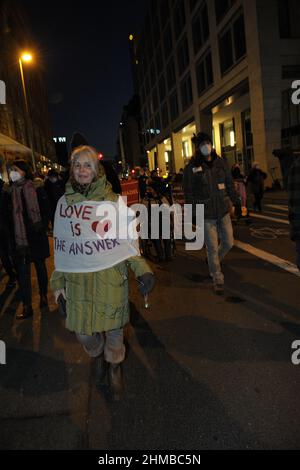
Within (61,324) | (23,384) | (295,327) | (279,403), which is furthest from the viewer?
(61,324)

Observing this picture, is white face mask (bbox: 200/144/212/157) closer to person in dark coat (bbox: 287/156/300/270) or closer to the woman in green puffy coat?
person in dark coat (bbox: 287/156/300/270)

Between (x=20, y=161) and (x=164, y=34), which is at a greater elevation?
(x=164, y=34)

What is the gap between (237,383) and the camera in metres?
3.02

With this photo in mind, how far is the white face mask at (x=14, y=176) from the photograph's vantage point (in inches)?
191

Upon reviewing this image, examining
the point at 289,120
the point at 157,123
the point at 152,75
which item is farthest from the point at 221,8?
the point at 152,75

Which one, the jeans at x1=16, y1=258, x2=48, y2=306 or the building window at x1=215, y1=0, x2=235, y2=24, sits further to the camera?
the building window at x1=215, y1=0, x2=235, y2=24

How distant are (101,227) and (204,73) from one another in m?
30.0

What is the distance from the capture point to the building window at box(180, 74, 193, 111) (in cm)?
3357


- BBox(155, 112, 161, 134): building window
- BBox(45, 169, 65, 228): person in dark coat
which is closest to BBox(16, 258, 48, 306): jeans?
BBox(45, 169, 65, 228): person in dark coat

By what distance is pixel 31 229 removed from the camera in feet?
16.5

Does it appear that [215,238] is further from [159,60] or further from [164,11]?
[159,60]
